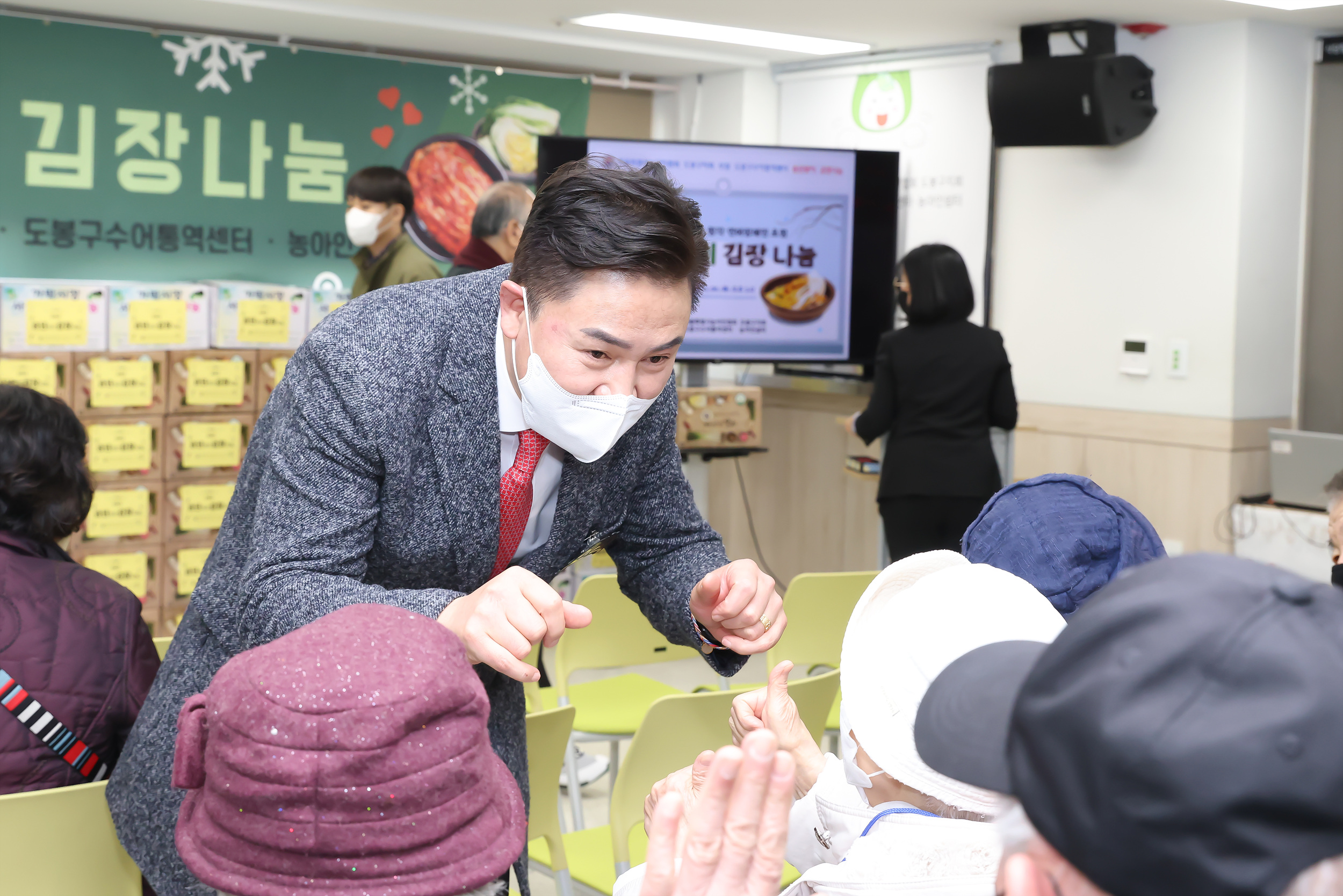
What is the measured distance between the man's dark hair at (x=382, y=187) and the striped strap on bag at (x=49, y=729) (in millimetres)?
3091

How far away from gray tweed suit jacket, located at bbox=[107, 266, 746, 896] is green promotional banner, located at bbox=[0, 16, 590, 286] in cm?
443

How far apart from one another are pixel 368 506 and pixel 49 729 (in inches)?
30.7

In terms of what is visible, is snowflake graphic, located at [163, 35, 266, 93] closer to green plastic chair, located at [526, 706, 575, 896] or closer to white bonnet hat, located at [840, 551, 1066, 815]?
green plastic chair, located at [526, 706, 575, 896]

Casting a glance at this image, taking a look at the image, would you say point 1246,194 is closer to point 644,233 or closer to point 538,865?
point 538,865

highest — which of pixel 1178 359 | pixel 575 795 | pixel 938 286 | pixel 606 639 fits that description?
pixel 938 286

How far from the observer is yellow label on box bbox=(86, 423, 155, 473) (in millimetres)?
4641

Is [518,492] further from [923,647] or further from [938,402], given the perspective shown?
[938,402]

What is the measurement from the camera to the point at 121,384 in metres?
4.70

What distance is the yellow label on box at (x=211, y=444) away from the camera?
191 inches

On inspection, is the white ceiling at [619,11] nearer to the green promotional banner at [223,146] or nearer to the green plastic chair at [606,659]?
the green promotional banner at [223,146]

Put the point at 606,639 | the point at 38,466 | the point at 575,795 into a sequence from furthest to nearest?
the point at 606,639 → the point at 575,795 → the point at 38,466

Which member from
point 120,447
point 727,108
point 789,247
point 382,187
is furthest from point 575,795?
point 727,108

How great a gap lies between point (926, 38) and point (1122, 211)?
3.96ft

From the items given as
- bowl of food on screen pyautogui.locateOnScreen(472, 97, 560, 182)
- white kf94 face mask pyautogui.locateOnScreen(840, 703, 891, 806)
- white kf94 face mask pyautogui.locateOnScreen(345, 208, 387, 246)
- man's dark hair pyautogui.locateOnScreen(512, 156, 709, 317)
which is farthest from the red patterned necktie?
bowl of food on screen pyautogui.locateOnScreen(472, 97, 560, 182)
